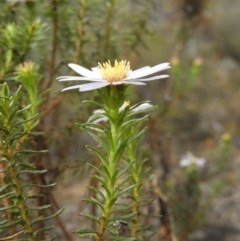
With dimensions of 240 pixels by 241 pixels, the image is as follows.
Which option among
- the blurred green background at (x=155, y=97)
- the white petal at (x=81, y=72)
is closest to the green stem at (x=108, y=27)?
the blurred green background at (x=155, y=97)

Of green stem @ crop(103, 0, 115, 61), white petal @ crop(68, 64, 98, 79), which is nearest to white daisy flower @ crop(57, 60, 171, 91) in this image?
white petal @ crop(68, 64, 98, 79)

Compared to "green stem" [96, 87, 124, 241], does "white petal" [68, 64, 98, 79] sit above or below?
above

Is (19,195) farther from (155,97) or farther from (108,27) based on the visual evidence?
(155,97)

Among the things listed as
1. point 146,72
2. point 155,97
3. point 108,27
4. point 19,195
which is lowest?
point 19,195

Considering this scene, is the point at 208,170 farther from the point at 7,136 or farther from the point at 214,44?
the point at 214,44

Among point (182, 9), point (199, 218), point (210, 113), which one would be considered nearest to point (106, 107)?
point (199, 218)

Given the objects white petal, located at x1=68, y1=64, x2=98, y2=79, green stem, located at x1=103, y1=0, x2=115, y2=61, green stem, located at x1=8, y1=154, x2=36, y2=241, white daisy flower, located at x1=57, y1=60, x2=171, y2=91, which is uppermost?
green stem, located at x1=103, y1=0, x2=115, y2=61

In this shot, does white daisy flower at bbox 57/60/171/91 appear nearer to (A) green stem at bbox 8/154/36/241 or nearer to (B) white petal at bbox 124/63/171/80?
(B) white petal at bbox 124/63/171/80

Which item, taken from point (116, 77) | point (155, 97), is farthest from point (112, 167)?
point (155, 97)

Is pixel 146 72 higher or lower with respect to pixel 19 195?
higher

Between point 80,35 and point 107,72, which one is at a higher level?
point 80,35

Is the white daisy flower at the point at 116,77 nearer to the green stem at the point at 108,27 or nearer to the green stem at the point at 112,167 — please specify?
the green stem at the point at 112,167
